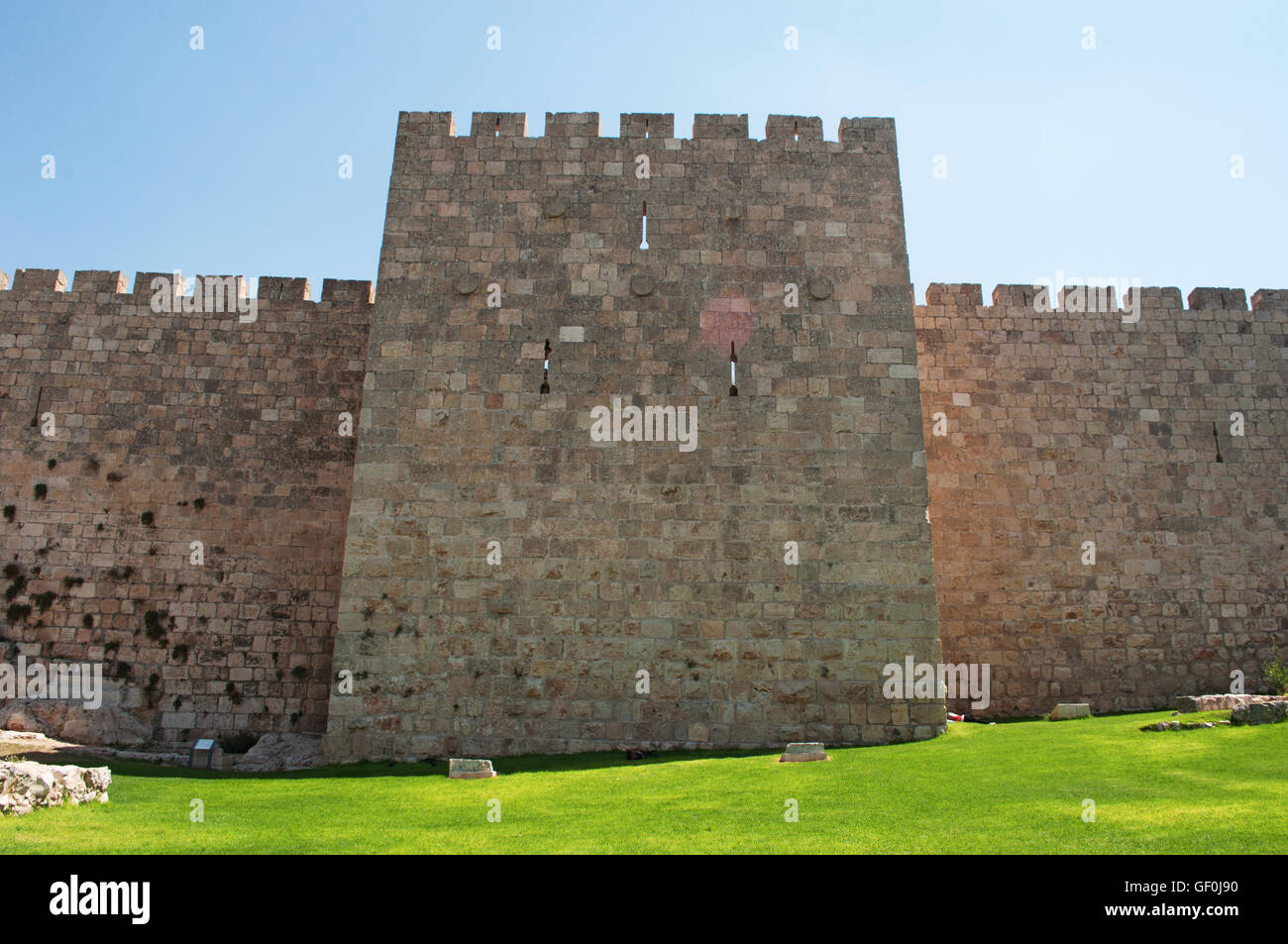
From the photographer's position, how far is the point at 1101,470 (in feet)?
46.8

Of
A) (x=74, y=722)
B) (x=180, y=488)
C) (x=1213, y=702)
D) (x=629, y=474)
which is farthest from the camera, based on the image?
(x=180, y=488)

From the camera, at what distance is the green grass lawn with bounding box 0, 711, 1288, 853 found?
547 centimetres

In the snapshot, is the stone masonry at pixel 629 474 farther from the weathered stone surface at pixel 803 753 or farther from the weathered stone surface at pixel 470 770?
the weathered stone surface at pixel 470 770

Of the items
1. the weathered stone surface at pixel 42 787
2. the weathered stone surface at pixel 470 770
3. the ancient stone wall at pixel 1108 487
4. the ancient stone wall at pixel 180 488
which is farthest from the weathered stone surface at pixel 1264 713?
the ancient stone wall at pixel 180 488

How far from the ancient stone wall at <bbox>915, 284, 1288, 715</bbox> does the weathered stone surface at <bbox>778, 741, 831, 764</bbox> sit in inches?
200

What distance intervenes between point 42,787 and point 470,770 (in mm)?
3647

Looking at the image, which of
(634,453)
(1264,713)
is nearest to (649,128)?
(634,453)

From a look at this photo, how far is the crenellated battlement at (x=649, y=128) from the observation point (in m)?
12.6

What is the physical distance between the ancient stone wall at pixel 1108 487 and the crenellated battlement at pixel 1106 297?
3 centimetres

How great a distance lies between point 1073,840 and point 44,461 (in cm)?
1512

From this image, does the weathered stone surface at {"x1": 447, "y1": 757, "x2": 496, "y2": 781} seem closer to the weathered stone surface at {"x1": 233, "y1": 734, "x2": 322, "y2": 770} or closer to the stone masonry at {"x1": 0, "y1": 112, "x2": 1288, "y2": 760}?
the stone masonry at {"x1": 0, "y1": 112, "x2": 1288, "y2": 760}

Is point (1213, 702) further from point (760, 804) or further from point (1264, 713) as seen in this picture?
point (760, 804)

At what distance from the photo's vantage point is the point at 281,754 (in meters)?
11.6
